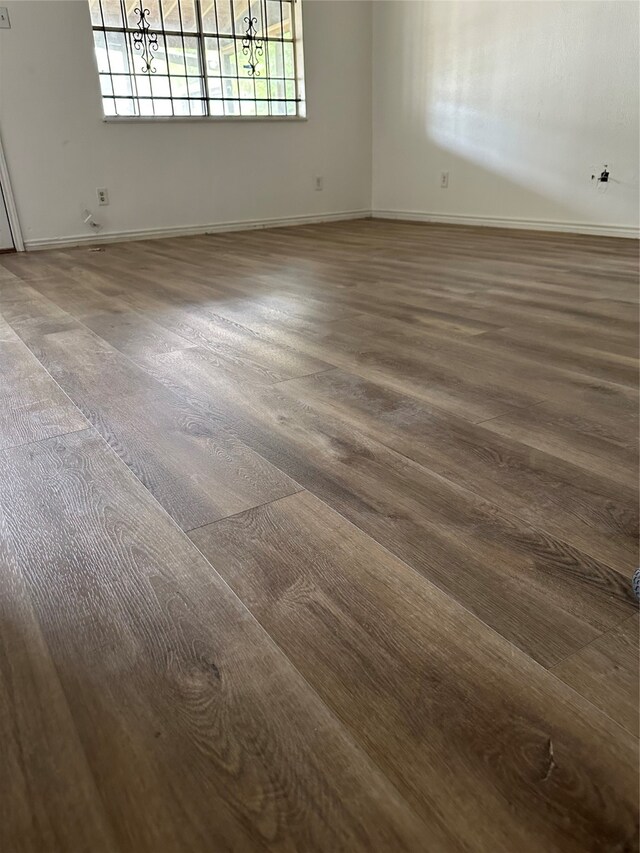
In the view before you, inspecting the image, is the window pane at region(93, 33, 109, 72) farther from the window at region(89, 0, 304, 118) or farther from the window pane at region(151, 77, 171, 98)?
the window pane at region(151, 77, 171, 98)

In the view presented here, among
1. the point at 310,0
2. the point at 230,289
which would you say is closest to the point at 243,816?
the point at 230,289

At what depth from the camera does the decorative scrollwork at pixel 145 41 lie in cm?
399

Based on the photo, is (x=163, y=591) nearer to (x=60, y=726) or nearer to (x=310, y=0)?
(x=60, y=726)

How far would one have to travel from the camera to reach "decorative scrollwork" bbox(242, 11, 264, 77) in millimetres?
4422

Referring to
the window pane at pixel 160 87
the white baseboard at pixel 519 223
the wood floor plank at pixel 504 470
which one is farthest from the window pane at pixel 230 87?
the wood floor plank at pixel 504 470

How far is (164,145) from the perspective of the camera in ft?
14.1

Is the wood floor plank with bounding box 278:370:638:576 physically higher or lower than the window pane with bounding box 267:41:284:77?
lower

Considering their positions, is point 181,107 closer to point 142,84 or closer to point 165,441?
point 142,84

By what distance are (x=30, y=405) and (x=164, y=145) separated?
3.56 meters

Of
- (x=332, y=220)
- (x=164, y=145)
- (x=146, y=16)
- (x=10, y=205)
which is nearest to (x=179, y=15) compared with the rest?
(x=146, y=16)

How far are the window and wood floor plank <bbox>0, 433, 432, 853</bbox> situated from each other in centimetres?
416

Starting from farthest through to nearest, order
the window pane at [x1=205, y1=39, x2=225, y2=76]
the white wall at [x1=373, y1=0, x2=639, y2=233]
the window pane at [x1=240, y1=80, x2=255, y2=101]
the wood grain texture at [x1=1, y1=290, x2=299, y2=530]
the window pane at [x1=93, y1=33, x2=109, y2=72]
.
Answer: the window pane at [x1=240, y1=80, x2=255, y2=101] < the window pane at [x1=205, y1=39, x2=225, y2=76] < the window pane at [x1=93, y1=33, x2=109, y2=72] < the white wall at [x1=373, y1=0, x2=639, y2=233] < the wood grain texture at [x1=1, y1=290, x2=299, y2=530]

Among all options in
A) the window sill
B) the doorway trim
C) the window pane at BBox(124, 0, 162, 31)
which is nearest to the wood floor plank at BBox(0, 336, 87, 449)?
the doorway trim

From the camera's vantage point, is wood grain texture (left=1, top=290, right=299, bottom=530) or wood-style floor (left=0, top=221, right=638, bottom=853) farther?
wood grain texture (left=1, top=290, right=299, bottom=530)
